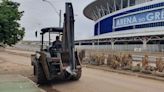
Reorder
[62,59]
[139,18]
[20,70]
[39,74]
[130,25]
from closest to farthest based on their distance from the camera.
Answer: [62,59]
[39,74]
[20,70]
[139,18]
[130,25]

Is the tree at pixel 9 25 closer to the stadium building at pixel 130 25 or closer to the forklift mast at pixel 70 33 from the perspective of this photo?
the forklift mast at pixel 70 33

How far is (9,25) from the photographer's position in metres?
21.2

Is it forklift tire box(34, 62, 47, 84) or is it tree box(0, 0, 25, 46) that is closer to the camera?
forklift tire box(34, 62, 47, 84)

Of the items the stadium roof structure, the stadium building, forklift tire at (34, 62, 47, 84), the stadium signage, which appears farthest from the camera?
the stadium roof structure

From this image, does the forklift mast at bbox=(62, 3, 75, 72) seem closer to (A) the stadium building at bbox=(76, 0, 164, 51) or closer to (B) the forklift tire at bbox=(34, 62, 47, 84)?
(B) the forklift tire at bbox=(34, 62, 47, 84)

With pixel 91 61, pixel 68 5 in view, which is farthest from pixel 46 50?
pixel 91 61

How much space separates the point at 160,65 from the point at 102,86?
686 centimetres

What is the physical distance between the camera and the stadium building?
76.4 m

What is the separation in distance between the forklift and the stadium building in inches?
2259

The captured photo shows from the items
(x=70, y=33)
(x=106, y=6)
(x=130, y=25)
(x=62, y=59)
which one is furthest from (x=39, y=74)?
(x=106, y=6)

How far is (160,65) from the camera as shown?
21141 millimetres

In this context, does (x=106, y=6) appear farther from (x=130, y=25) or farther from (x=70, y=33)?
(x=70, y=33)

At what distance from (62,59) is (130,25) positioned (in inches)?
2877

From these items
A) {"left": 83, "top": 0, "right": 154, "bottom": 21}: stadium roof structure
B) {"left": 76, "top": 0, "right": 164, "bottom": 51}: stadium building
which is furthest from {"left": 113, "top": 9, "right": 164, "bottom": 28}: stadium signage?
{"left": 83, "top": 0, "right": 154, "bottom": 21}: stadium roof structure
